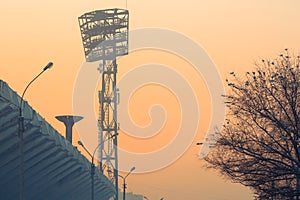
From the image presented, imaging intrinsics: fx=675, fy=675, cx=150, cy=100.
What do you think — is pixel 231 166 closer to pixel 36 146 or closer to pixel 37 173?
pixel 36 146

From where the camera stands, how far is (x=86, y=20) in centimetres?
10481

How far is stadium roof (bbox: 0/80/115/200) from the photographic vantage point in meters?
57.8

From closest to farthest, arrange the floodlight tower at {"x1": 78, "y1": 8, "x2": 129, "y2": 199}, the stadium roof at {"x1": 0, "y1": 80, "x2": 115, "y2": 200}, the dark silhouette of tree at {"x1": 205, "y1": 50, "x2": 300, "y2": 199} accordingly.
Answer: the dark silhouette of tree at {"x1": 205, "y1": 50, "x2": 300, "y2": 199} < the stadium roof at {"x1": 0, "y1": 80, "x2": 115, "y2": 200} < the floodlight tower at {"x1": 78, "y1": 8, "x2": 129, "y2": 199}

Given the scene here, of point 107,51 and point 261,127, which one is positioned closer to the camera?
point 261,127

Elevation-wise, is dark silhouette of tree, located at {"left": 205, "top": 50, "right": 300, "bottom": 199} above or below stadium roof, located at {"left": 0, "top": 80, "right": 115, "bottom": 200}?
below

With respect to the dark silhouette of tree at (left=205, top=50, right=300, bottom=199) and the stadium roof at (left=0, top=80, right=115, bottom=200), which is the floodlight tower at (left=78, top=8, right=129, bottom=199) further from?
the dark silhouette of tree at (left=205, top=50, right=300, bottom=199)

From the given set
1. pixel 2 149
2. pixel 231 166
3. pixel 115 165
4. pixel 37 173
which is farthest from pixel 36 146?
pixel 231 166

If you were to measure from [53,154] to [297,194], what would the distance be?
177ft

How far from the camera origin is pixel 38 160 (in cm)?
7862

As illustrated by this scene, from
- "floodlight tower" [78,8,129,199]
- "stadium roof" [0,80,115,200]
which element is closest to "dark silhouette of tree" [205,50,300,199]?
"stadium roof" [0,80,115,200]

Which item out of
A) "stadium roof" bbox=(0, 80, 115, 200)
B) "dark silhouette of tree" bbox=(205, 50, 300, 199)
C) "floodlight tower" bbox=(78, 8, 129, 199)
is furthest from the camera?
"floodlight tower" bbox=(78, 8, 129, 199)

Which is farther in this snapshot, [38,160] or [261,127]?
[38,160]

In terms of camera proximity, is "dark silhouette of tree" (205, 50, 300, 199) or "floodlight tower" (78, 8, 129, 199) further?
"floodlight tower" (78, 8, 129, 199)

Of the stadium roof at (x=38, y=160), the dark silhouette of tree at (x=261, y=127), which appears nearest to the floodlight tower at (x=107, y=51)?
the stadium roof at (x=38, y=160)
